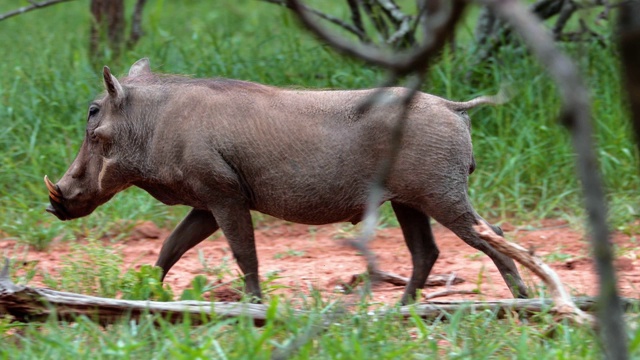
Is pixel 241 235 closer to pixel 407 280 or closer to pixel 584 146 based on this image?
pixel 407 280

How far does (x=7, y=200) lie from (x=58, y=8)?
24.5ft

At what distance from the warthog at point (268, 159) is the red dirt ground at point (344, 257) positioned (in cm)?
35

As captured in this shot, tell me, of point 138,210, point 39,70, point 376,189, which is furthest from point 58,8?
point 376,189

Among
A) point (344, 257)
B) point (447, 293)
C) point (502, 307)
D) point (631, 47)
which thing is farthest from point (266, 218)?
point (631, 47)

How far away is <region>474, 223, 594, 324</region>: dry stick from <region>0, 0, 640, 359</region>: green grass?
6cm

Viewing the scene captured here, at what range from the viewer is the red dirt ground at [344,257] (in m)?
4.71

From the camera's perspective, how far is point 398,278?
4.88 m

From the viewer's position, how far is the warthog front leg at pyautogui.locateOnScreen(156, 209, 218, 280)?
4.62 m

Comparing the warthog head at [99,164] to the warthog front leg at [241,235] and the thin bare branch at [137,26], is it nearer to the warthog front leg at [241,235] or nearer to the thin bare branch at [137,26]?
the warthog front leg at [241,235]

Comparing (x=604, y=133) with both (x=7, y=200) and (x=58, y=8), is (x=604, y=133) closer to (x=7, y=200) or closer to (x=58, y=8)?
(x=7, y=200)

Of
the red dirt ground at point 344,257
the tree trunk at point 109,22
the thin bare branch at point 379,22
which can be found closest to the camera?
the red dirt ground at point 344,257

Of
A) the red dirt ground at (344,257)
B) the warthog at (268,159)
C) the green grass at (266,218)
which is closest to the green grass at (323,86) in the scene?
the green grass at (266,218)

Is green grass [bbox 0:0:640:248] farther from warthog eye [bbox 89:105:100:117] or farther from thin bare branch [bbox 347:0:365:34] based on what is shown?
warthog eye [bbox 89:105:100:117]

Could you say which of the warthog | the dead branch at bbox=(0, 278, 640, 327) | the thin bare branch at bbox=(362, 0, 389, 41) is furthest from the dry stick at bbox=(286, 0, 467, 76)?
the thin bare branch at bbox=(362, 0, 389, 41)
